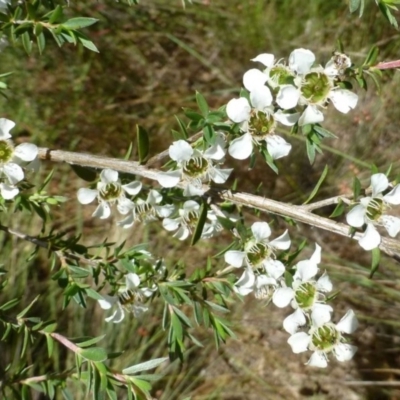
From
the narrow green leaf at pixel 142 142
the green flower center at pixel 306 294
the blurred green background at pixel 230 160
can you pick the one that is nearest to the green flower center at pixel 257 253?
the green flower center at pixel 306 294

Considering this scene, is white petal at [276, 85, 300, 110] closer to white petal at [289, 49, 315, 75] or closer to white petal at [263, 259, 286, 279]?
white petal at [289, 49, 315, 75]

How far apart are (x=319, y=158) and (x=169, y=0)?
1.12 metres

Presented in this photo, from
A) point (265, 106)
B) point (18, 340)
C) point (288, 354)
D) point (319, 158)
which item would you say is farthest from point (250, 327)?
point (265, 106)

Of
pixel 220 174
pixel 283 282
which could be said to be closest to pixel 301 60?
pixel 220 174

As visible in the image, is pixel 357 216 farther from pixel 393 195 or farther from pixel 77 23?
pixel 77 23

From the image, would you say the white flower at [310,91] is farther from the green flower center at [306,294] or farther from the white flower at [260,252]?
the green flower center at [306,294]

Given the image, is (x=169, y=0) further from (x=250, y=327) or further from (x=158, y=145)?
(x=250, y=327)

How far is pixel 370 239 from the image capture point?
122 cm

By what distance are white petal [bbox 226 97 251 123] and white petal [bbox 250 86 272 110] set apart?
0.7 inches

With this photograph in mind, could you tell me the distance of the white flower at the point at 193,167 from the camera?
1231 mm

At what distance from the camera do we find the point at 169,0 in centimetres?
307

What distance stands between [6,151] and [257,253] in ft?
2.00

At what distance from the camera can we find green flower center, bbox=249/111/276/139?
1258 millimetres

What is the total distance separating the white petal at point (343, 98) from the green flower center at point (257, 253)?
358mm
